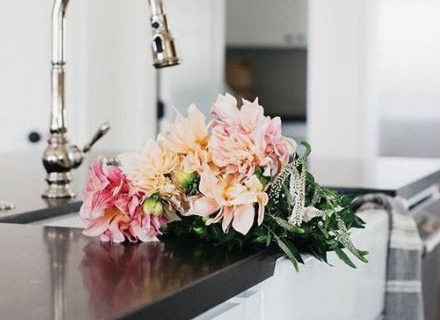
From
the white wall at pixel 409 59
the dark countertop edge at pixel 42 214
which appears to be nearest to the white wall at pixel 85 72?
the white wall at pixel 409 59

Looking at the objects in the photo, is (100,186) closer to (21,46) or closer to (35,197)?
(35,197)

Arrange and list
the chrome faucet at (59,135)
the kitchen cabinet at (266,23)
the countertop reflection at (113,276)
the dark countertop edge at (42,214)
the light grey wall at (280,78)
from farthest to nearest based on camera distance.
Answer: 1. the light grey wall at (280,78)
2. the kitchen cabinet at (266,23)
3. the chrome faucet at (59,135)
4. the dark countertop edge at (42,214)
5. the countertop reflection at (113,276)

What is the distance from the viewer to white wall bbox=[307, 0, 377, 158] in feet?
13.4

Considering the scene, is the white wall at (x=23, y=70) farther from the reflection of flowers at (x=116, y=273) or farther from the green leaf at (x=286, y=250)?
the green leaf at (x=286, y=250)

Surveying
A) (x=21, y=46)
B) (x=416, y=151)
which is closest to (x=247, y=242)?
(x=21, y=46)

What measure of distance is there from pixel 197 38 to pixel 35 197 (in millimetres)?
2970

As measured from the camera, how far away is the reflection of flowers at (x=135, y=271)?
1.02 metres

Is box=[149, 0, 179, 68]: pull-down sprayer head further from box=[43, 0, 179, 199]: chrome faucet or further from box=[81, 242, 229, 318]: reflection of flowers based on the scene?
box=[81, 242, 229, 318]: reflection of flowers

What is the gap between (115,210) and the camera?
1349 mm

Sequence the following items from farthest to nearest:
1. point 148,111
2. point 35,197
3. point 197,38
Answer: point 197,38 → point 148,111 → point 35,197

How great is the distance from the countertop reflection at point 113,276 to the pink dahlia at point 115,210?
2 centimetres

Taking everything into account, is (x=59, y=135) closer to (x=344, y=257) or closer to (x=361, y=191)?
(x=361, y=191)

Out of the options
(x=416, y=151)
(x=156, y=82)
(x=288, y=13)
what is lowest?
(x=416, y=151)

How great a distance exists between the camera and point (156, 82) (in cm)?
444
